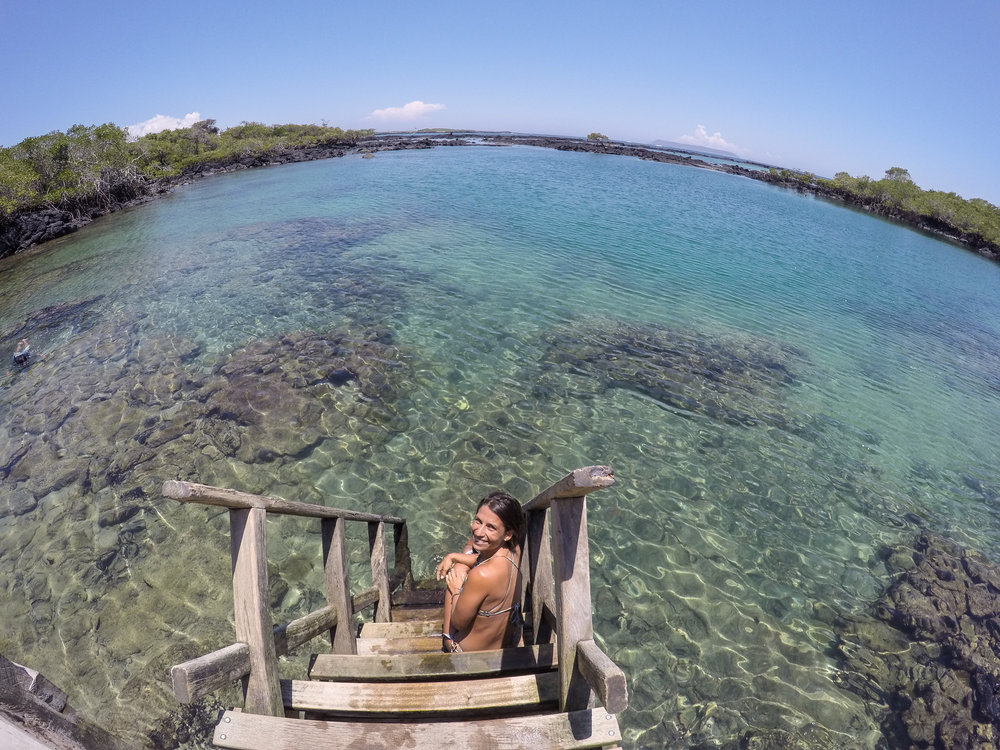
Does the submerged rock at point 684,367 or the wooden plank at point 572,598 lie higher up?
the wooden plank at point 572,598

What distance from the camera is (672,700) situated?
501 centimetres

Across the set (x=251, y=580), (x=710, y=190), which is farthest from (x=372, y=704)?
(x=710, y=190)

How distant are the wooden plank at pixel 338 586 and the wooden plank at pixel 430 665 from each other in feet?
2.05

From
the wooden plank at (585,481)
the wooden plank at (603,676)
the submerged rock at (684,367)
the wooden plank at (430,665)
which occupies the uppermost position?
the wooden plank at (585,481)

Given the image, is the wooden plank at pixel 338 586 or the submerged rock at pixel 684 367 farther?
the submerged rock at pixel 684 367

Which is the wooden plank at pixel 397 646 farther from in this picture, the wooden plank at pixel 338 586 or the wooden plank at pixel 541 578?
the wooden plank at pixel 541 578

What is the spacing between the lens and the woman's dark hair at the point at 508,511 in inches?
151

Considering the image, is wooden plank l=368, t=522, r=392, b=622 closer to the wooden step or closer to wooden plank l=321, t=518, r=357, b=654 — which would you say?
the wooden step

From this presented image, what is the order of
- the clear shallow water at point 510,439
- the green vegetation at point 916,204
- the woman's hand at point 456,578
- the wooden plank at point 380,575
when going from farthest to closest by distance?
the green vegetation at point 916,204
the clear shallow water at point 510,439
the wooden plank at point 380,575
the woman's hand at point 456,578

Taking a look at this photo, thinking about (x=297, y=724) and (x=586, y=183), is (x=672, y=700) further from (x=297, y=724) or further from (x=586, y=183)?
(x=586, y=183)

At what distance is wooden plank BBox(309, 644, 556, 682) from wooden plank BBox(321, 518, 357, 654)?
623 millimetres

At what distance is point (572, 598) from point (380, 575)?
3.45m

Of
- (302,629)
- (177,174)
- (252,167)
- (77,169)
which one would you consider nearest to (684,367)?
(302,629)

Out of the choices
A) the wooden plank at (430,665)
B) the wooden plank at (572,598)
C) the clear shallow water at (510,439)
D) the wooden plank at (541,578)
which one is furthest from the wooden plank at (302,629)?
the clear shallow water at (510,439)
